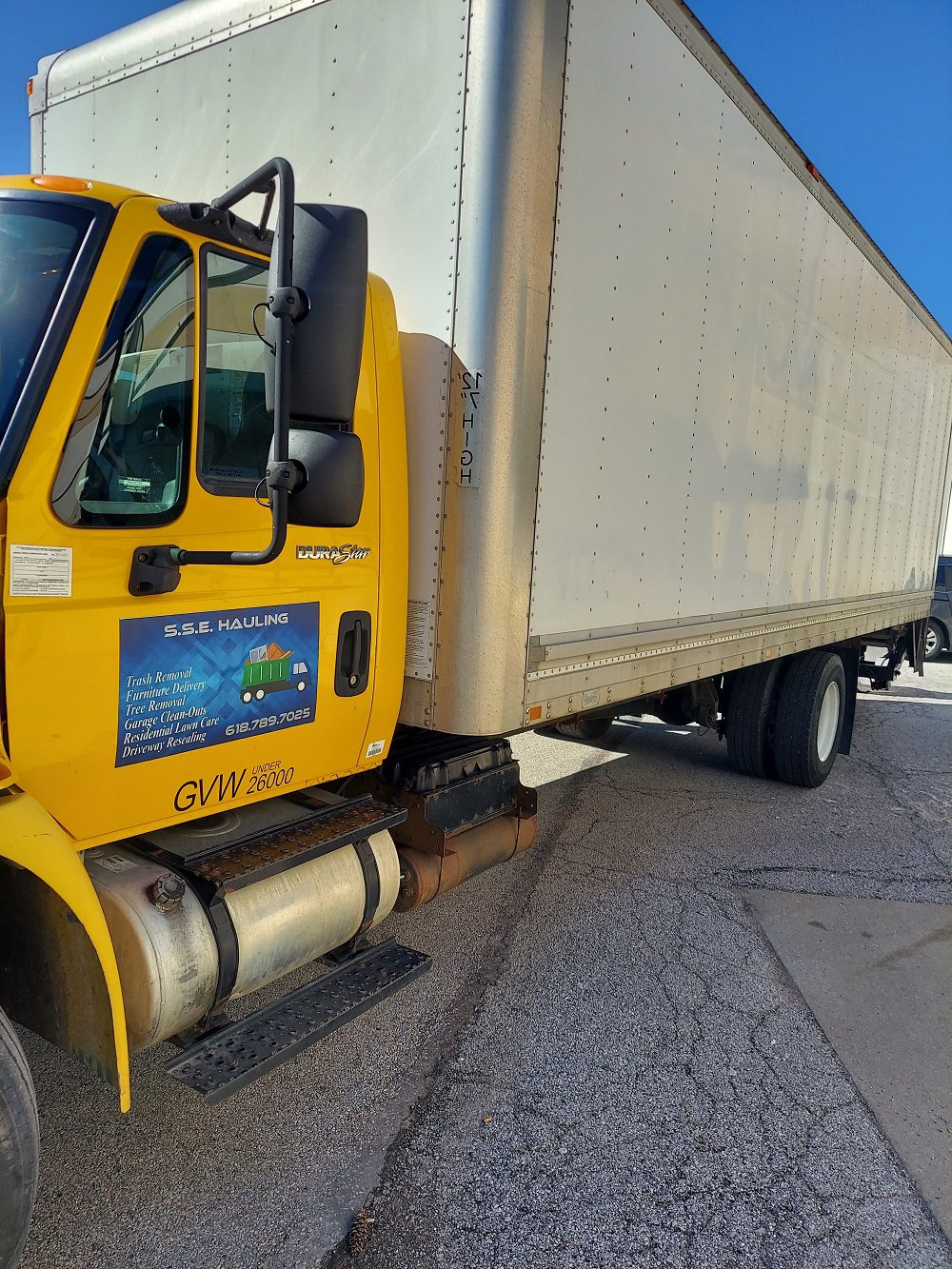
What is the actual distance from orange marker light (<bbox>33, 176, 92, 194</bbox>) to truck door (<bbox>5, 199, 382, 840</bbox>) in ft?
0.43

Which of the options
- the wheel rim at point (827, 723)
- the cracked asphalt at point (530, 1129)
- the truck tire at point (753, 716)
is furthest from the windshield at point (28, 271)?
the wheel rim at point (827, 723)

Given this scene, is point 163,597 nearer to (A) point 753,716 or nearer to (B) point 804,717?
(A) point 753,716

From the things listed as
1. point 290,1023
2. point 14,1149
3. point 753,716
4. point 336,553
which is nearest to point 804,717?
point 753,716

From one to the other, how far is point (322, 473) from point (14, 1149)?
163 centimetres

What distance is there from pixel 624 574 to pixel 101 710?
2.22 meters

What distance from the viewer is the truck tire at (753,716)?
22.0ft

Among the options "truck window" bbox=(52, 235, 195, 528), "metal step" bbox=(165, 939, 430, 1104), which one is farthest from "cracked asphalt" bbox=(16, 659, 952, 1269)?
"truck window" bbox=(52, 235, 195, 528)

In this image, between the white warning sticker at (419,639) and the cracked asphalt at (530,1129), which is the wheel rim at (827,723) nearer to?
the cracked asphalt at (530,1129)

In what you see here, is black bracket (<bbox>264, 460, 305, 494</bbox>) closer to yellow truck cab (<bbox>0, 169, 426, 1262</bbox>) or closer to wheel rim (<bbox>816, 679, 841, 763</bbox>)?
yellow truck cab (<bbox>0, 169, 426, 1262</bbox>)

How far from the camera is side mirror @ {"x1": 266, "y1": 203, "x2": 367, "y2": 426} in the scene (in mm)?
2021

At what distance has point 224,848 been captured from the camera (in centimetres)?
267

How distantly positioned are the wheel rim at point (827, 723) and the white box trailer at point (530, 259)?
2.76 meters

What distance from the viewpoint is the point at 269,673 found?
265 centimetres

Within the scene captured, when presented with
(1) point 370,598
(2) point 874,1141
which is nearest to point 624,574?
(1) point 370,598
